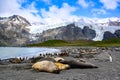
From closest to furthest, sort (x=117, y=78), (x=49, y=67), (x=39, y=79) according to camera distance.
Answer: (x=39, y=79)
(x=117, y=78)
(x=49, y=67)

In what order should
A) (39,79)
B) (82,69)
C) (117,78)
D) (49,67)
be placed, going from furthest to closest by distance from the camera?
(82,69) < (49,67) < (117,78) < (39,79)

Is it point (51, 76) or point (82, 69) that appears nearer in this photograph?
point (51, 76)

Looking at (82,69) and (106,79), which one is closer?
(106,79)

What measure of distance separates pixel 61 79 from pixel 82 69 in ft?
24.4

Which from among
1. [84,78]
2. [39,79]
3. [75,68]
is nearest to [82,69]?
[75,68]

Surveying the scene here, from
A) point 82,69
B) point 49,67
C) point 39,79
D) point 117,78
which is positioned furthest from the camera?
point 82,69

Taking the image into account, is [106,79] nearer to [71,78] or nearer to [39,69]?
[71,78]

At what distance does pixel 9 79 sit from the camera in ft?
65.6

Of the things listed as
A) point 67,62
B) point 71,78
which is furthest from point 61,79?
point 67,62

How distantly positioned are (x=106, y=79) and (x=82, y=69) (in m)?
6.75

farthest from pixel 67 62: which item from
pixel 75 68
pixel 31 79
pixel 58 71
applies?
pixel 31 79

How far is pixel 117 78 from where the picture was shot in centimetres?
2120

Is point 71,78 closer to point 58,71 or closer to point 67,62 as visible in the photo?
point 58,71

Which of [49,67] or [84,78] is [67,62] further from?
[84,78]
